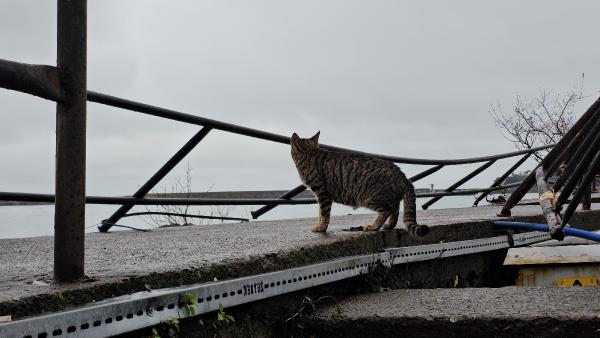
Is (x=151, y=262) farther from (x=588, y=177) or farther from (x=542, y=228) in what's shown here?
(x=542, y=228)

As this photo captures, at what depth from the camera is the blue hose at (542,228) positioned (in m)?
2.93

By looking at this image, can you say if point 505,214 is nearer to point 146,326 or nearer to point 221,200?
point 221,200

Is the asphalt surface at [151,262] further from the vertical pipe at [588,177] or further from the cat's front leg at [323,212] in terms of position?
the vertical pipe at [588,177]

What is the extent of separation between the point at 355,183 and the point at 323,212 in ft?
1.00

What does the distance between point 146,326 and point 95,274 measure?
1.33 feet

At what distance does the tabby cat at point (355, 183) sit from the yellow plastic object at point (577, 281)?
33.5 inches

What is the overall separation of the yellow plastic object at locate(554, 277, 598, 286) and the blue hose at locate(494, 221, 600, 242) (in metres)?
0.28

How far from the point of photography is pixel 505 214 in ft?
14.3

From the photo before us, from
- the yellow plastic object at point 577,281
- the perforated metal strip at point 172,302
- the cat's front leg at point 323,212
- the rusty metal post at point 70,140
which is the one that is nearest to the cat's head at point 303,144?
the cat's front leg at point 323,212

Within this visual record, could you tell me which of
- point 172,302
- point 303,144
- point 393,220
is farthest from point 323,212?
point 172,302

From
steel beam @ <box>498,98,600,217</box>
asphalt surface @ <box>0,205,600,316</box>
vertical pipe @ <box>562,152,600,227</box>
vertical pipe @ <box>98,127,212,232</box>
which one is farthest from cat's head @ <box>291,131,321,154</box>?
vertical pipe @ <box>562,152,600,227</box>

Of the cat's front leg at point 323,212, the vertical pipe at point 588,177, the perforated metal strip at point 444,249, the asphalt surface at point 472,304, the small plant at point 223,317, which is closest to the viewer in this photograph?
the small plant at point 223,317

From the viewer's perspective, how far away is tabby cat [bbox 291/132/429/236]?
375cm

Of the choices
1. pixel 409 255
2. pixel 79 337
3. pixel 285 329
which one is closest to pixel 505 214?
pixel 409 255
